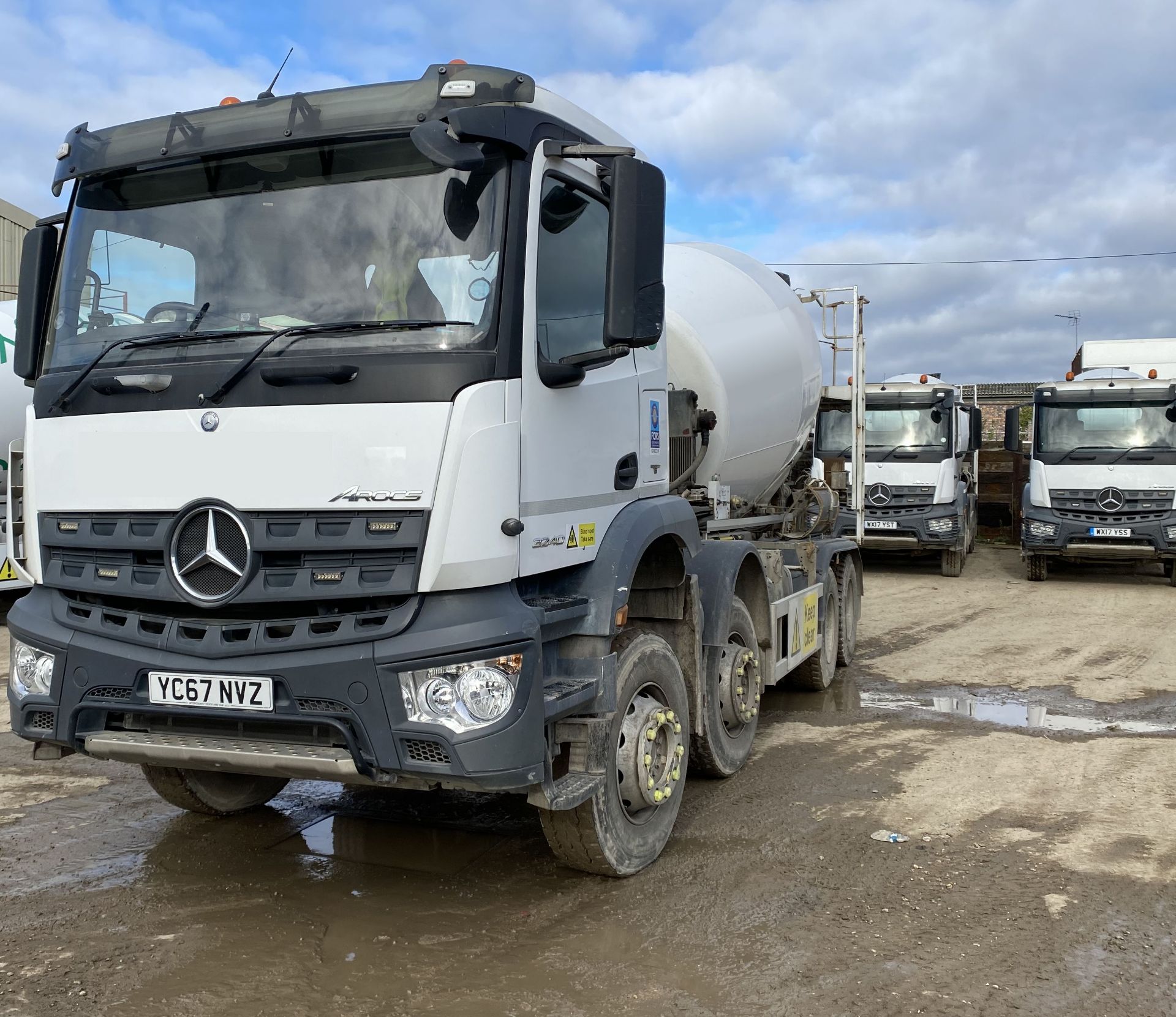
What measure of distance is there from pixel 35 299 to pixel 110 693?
1.61 metres

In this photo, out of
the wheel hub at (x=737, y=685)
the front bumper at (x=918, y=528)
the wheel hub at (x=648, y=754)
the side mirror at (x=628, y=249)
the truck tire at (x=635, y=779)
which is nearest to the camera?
the side mirror at (x=628, y=249)

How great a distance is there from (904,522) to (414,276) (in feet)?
44.6

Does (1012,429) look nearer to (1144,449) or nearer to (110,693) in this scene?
(1144,449)

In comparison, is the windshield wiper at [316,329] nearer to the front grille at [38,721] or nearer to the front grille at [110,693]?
the front grille at [110,693]

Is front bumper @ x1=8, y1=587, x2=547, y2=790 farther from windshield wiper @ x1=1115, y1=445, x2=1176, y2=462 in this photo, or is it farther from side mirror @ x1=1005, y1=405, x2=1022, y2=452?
side mirror @ x1=1005, y1=405, x2=1022, y2=452

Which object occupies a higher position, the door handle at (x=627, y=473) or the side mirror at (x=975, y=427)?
the side mirror at (x=975, y=427)

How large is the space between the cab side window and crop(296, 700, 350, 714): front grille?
1381mm

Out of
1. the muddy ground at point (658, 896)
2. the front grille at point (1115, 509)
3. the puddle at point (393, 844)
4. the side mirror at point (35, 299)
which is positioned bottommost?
the puddle at point (393, 844)

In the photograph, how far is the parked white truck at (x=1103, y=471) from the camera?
14688 millimetres

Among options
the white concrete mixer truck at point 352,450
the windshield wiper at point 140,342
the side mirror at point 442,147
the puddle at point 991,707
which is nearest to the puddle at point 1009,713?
the puddle at point 991,707

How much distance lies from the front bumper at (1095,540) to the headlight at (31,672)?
14.3 m

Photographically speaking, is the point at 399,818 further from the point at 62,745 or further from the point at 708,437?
the point at 708,437

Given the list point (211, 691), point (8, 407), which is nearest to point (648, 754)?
point (211, 691)

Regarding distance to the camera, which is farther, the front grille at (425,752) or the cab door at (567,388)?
the cab door at (567,388)
